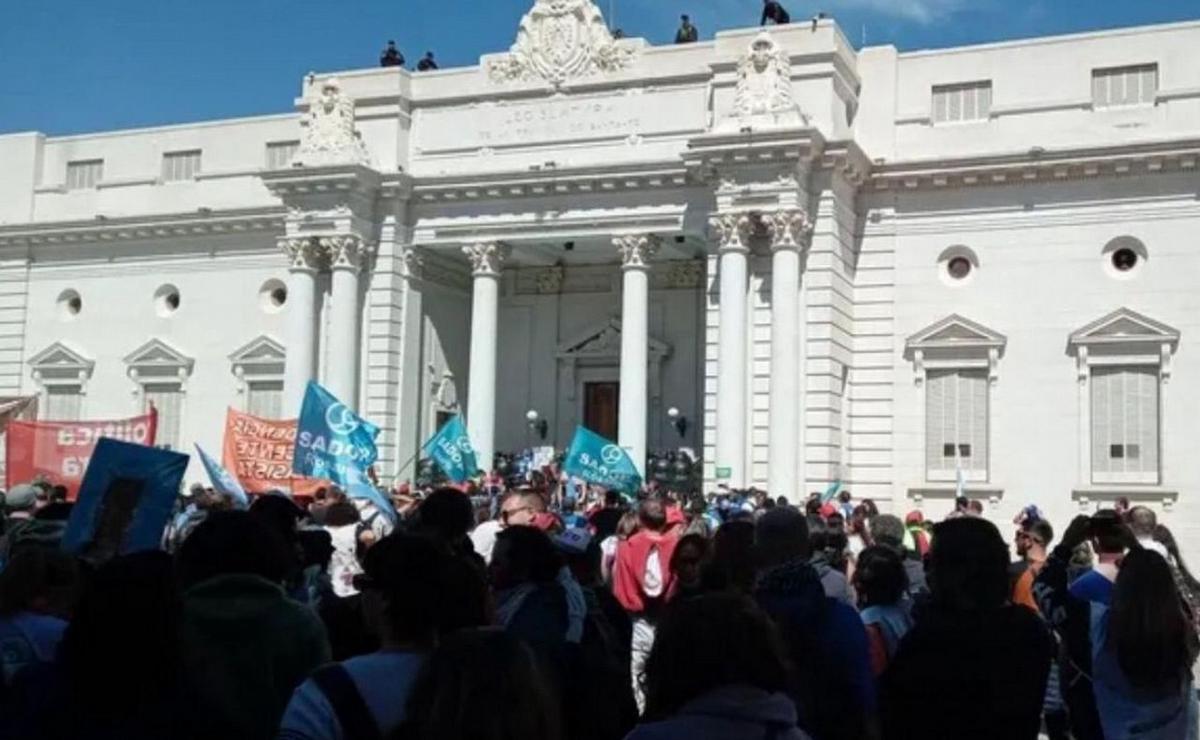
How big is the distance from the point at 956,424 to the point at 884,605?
24.5 meters

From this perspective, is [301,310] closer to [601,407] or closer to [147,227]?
[147,227]

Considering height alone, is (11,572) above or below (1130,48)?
below

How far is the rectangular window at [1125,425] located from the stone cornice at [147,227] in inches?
808

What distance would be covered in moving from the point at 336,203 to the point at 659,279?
841 cm

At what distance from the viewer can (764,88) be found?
30156mm

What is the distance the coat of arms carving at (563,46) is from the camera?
Answer: 33.1m

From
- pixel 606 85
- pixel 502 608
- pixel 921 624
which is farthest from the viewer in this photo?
pixel 606 85

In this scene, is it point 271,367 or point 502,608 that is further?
point 271,367

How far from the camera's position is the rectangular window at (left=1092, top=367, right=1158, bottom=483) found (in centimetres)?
2911

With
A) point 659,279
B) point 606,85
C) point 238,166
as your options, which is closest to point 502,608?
point 606,85

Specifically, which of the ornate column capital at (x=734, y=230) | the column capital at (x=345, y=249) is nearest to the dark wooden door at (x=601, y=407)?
the column capital at (x=345, y=249)

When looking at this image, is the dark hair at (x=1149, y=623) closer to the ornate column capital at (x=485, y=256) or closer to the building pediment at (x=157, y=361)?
the ornate column capital at (x=485, y=256)

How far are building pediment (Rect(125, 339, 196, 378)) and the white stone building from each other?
0.11m

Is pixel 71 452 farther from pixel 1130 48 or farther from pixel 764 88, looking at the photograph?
pixel 1130 48
